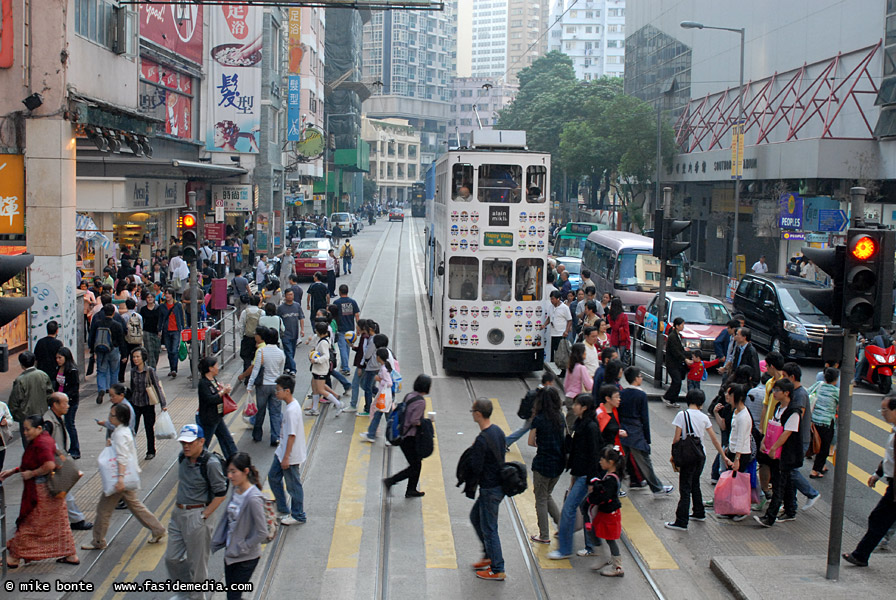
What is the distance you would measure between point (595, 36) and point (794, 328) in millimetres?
162683

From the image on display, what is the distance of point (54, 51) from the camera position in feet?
49.2

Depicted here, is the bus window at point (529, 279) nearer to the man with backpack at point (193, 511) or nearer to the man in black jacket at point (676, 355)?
the man in black jacket at point (676, 355)

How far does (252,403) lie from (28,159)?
5.72 metres

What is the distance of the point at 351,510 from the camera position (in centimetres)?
1022

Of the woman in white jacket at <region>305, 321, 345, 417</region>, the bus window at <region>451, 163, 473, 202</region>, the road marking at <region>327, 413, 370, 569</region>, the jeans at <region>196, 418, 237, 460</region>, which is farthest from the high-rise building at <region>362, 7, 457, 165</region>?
the jeans at <region>196, 418, 237, 460</region>

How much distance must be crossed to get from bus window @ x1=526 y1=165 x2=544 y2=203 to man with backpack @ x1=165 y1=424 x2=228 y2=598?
1030 cm

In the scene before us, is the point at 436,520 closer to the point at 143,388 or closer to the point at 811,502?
the point at 143,388

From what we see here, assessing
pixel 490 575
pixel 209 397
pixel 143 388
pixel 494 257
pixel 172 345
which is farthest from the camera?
pixel 494 257

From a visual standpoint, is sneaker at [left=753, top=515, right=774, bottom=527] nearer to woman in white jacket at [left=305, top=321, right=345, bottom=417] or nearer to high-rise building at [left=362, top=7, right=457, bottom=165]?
woman in white jacket at [left=305, top=321, right=345, bottom=417]

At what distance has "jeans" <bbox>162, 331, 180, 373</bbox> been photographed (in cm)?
1650

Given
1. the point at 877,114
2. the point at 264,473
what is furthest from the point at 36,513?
the point at 877,114

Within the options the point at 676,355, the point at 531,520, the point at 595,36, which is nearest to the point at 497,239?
the point at 676,355

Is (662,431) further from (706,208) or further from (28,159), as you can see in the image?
(706,208)

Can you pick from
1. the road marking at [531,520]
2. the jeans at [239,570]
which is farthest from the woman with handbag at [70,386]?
the road marking at [531,520]
